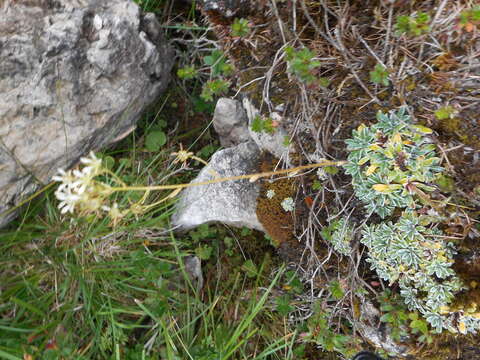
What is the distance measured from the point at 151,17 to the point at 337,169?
63.1 inches

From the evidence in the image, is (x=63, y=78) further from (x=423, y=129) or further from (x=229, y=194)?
(x=423, y=129)

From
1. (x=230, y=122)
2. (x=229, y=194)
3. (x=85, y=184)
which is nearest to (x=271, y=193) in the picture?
(x=229, y=194)

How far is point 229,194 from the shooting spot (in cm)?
273

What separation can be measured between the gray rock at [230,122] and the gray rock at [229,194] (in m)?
0.12

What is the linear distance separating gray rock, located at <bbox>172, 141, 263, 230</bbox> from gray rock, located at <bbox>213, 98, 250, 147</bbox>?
116mm

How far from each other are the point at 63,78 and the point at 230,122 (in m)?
1.04

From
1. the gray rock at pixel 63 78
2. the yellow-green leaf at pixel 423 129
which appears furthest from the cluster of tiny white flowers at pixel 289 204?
the gray rock at pixel 63 78

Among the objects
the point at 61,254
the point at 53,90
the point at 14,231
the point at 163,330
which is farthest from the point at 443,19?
the point at 14,231

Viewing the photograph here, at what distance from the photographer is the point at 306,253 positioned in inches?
102

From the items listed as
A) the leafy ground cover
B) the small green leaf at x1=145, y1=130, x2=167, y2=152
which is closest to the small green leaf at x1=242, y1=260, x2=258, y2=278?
the leafy ground cover

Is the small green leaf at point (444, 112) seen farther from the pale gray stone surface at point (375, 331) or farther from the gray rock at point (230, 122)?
the gray rock at point (230, 122)

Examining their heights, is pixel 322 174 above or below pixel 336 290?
above

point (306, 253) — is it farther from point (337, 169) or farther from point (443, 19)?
point (443, 19)

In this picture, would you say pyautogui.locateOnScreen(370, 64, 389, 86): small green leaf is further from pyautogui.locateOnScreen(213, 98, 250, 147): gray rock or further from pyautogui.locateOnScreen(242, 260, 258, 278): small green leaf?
pyautogui.locateOnScreen(242, 260, 258, 278): small green leaf
